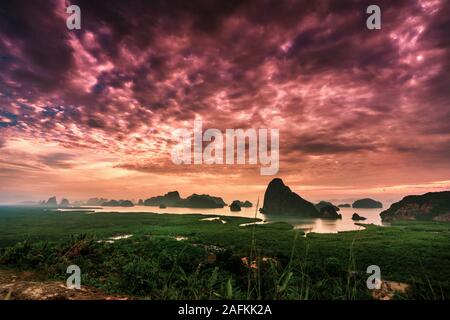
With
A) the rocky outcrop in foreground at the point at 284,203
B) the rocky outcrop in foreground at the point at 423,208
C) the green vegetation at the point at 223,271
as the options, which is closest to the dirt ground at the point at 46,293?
the green vegetation at the point at 223,271

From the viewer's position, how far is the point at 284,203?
135500mm

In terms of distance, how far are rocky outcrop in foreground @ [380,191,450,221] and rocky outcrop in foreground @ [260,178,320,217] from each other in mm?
31765

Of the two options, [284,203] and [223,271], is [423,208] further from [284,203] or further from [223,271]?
[223,271]

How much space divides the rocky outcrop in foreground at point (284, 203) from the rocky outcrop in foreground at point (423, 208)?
31.8 m

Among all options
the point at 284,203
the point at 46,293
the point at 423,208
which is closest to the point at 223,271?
the point at 46,293

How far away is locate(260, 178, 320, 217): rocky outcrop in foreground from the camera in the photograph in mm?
120325

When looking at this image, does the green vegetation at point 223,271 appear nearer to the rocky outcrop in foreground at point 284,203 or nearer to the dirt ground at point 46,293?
the dirt ground at point 46,293

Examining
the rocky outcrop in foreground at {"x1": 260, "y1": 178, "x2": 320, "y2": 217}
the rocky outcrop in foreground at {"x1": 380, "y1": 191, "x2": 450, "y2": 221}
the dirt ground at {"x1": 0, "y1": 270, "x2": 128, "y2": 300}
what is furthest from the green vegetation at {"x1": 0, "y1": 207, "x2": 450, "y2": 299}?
the rocky outcrop in foreground at {"x1": 260, "y1": 178, "x2": 320, "y2": 217}

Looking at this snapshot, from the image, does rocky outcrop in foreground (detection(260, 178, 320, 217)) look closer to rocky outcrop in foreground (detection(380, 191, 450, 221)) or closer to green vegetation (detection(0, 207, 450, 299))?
rocky outcrop in foreground (detection(380, 191, 450, 221))

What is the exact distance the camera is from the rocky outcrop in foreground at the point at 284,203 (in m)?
120

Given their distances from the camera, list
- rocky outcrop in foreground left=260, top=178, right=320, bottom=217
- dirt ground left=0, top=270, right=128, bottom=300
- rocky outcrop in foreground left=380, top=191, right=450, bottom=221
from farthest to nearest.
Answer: rocky outcrop in foreground left=260, top=178, right=320, bottom=217 → rocky outcrop in foreground left=380, top=191, right=450, bottom=221 → dirt ground left=0, top=270, right=128, bottom=300

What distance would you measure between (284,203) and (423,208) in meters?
62.0

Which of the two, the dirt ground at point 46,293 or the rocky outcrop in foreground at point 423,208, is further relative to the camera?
the rocky outcrop in foreground at point 423,208
